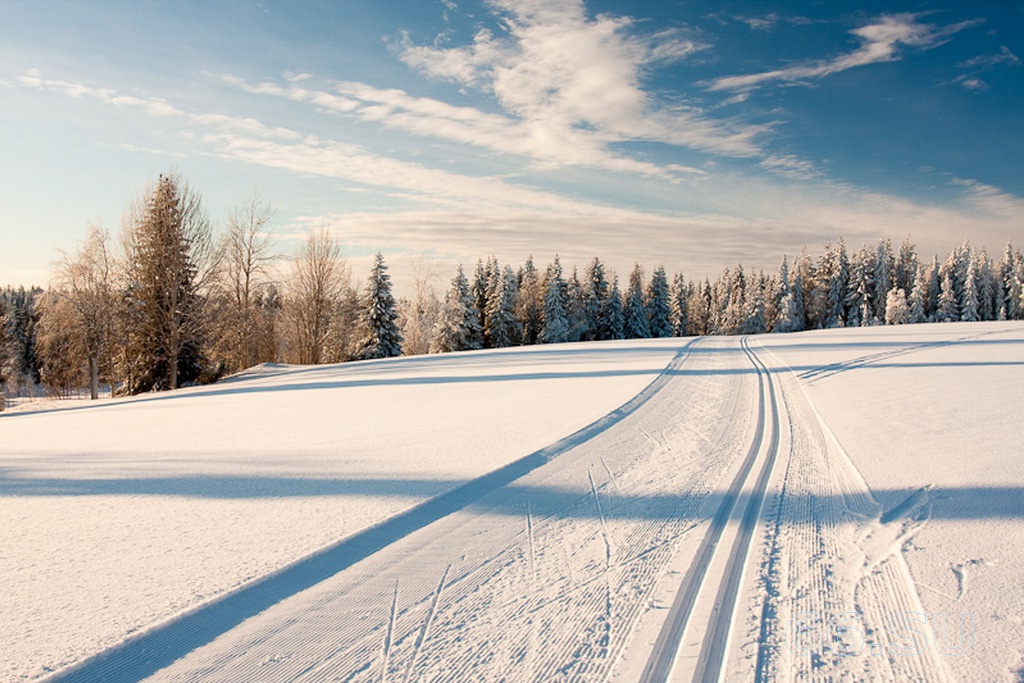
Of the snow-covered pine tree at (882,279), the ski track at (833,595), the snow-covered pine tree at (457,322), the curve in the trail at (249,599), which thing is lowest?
the ski track at (833,595)

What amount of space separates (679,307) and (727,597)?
6453 cm

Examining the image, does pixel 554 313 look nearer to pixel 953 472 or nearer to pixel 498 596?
pixel 953 472

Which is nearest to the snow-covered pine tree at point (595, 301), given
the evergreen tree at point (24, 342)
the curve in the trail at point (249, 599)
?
the curve in the trail at point (249, 599)

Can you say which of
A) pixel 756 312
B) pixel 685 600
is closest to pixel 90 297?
pixel 685 600

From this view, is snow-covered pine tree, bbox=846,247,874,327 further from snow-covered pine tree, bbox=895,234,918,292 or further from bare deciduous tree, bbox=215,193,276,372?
bare deciduous tree, bbox=215,193,276,372

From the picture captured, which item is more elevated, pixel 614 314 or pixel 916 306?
pixel 916 306

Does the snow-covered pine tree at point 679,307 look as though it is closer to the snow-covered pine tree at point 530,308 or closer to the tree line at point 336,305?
the tree line at point 336,305

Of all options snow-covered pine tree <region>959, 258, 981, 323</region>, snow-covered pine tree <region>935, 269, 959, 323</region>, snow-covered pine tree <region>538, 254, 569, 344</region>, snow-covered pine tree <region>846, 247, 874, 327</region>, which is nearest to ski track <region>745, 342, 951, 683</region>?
snow-covered pine tree <region>538, 254, 569, 344</region>

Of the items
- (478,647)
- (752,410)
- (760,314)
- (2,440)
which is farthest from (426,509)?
(760,314)

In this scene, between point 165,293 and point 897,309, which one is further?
point 897,309

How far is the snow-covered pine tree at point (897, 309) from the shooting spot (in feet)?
179

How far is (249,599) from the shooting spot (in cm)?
289

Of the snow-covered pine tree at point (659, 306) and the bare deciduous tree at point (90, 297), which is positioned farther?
the snow-covered pine tree at point (659, 306)

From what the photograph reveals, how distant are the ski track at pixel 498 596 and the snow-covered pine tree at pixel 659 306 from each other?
5139 centimetres
